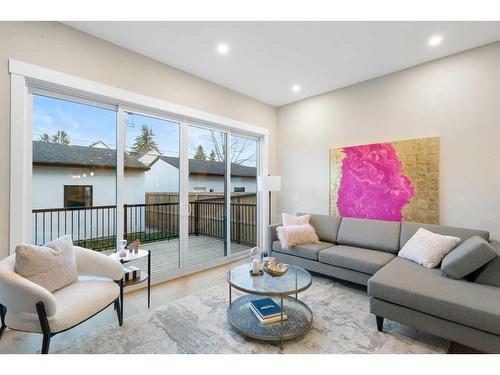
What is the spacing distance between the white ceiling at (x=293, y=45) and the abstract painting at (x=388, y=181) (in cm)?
110

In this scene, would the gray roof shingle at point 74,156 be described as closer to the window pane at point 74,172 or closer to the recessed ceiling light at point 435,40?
the window pane at point 74,172

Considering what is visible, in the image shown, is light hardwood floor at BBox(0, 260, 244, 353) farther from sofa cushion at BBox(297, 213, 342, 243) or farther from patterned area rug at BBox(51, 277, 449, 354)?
sofa cushion at BBox(297, 213, 342, 243)

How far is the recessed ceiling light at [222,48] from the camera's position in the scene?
9.02ft

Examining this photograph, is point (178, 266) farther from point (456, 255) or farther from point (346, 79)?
point (346, 79)

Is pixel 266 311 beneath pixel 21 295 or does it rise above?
beneath

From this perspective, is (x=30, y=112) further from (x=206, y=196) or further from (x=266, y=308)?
(x=266, y=308)

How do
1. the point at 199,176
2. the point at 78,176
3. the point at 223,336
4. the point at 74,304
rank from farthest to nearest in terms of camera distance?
the point at 199,176, the point at 78,176, the point at 223,336, the point at 74,304

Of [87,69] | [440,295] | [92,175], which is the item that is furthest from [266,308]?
[87,69]

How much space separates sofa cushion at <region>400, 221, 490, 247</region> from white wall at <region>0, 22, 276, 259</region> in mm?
3049

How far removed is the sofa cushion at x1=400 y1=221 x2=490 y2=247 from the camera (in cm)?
258

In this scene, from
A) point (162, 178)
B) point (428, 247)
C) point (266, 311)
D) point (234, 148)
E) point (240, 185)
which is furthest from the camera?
point (240, 185)

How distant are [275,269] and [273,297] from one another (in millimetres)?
246

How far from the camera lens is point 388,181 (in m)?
3.42

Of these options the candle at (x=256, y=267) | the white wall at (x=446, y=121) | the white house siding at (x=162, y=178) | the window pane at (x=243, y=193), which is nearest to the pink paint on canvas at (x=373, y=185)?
the white wall at (x=446, y=121)
